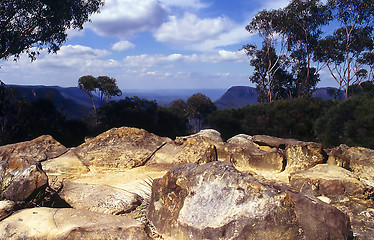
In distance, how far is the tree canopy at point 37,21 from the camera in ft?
35.6

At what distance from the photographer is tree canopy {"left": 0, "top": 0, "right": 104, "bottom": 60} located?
427 inches

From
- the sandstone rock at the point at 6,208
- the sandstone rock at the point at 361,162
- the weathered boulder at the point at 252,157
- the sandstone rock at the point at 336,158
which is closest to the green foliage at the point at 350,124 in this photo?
the sandstone rock at the point at 336,158

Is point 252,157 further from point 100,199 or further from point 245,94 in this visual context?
point 245,94

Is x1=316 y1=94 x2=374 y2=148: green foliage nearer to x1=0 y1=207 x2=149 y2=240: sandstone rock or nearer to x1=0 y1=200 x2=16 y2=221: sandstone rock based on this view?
x1=0 y1=207 x2=149 y2=240: sandstone rock

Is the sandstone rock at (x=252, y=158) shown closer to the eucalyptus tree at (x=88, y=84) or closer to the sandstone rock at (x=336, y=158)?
the sandstone rock at (x=336, y=158)

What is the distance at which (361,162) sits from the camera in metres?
5.29

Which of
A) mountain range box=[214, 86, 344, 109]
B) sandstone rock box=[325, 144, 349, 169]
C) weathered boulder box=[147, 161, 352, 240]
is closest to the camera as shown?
weathered boulder box=[147, 161, 352, 240]

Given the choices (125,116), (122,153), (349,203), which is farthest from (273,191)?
(125,116)

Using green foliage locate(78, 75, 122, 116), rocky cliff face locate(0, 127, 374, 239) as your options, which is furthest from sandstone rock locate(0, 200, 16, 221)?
green foliage locate(78, 75, 122, 116)

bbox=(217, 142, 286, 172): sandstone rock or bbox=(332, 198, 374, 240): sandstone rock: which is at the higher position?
bbox=(217, 142, 286, 172): sandstone rock

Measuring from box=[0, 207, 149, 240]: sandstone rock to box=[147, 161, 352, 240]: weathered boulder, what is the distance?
41 centimetres

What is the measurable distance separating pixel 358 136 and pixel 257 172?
19.9 ft

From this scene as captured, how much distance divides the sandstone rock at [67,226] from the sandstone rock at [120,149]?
289 centimetres

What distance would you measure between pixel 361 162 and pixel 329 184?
1230mm
